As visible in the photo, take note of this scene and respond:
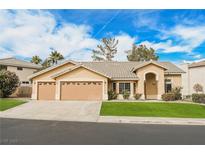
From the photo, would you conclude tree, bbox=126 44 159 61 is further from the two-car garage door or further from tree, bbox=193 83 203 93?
the two-car garage door

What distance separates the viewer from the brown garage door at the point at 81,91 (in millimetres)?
23047

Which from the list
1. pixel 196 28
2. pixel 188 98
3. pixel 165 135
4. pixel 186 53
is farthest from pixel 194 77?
pixel 165 135

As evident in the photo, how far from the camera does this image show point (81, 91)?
23.2 meters

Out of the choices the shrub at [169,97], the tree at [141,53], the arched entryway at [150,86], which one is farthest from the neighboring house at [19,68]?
the tree at [141,53]

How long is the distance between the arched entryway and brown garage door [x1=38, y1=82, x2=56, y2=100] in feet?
39.7

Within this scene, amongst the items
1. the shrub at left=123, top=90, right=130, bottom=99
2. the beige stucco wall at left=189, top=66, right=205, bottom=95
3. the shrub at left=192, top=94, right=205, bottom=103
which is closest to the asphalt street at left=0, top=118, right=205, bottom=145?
the shrub at left=192, top=94, right=205, bottom=103

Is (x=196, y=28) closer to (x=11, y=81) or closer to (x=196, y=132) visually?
(x=196, y=132)

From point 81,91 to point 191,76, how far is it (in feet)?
62.7

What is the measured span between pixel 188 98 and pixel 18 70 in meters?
27.7

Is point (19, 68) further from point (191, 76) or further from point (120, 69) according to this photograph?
point (191, 76)

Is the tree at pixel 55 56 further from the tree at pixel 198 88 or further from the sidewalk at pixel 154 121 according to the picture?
the sidewalk at pixel 154 121

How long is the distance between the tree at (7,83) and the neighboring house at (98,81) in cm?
377

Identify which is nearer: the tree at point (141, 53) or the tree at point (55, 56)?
the tree at point (55, 56)

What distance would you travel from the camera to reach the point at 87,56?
48.5m
